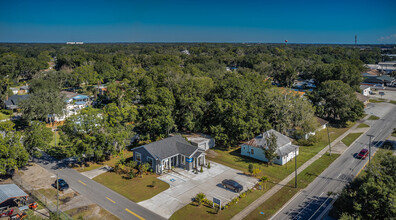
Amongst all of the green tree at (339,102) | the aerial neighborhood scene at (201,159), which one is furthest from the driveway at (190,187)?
the green tree at (339,102)

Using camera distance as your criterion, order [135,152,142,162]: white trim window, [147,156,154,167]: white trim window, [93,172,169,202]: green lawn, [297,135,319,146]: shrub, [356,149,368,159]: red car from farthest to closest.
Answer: [297,135,319,146]: shrub, [356,149,368,159]: red car, [135,152,142,162]: white trim window, [147,156,154,167]: white trim window, [93,172,169,202]: green lawn

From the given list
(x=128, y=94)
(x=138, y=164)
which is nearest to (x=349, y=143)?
(x=138, y=164)

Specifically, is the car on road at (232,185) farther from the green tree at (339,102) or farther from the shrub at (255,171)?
the green tree at (339,102)

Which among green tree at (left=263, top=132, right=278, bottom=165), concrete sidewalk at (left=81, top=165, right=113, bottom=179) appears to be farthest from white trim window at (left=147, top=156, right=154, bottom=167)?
green tree at (left=263, top=132, right=278, bottom=165)

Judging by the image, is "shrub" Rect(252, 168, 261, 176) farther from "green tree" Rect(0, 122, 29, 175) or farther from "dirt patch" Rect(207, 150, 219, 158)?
"green tree" Rect(0, 122, 29, 175)

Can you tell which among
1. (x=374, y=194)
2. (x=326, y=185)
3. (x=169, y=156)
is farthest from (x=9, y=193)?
(x=326, y=185)
